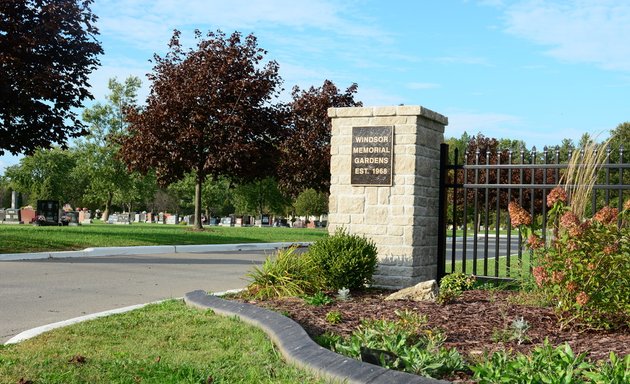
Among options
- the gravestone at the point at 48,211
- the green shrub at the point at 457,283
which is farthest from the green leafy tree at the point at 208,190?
the green shrub at the point at 457,283

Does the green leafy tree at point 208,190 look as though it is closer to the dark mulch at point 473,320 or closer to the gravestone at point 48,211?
the gravestone at point 48,211

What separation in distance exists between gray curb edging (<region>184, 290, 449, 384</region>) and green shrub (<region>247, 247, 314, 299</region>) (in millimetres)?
1124

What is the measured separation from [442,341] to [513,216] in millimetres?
2396

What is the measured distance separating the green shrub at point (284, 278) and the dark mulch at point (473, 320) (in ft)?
1.23

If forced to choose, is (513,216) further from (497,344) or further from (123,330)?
(123,330)

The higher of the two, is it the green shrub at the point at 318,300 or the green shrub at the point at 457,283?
the green shrub at the point at 457,283

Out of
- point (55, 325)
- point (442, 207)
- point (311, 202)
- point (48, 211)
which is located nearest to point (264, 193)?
point (311, 202)

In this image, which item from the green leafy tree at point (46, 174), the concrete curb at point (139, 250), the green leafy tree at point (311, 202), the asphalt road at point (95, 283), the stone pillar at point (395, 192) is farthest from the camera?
the green leafy tree at point (311, 202)

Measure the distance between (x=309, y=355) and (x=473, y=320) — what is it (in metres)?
2.56

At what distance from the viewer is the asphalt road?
8344 mm

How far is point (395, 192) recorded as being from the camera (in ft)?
32.4

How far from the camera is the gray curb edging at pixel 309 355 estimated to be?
429 cm

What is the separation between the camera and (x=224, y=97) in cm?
2875

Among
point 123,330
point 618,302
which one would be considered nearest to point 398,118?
point 618,302
